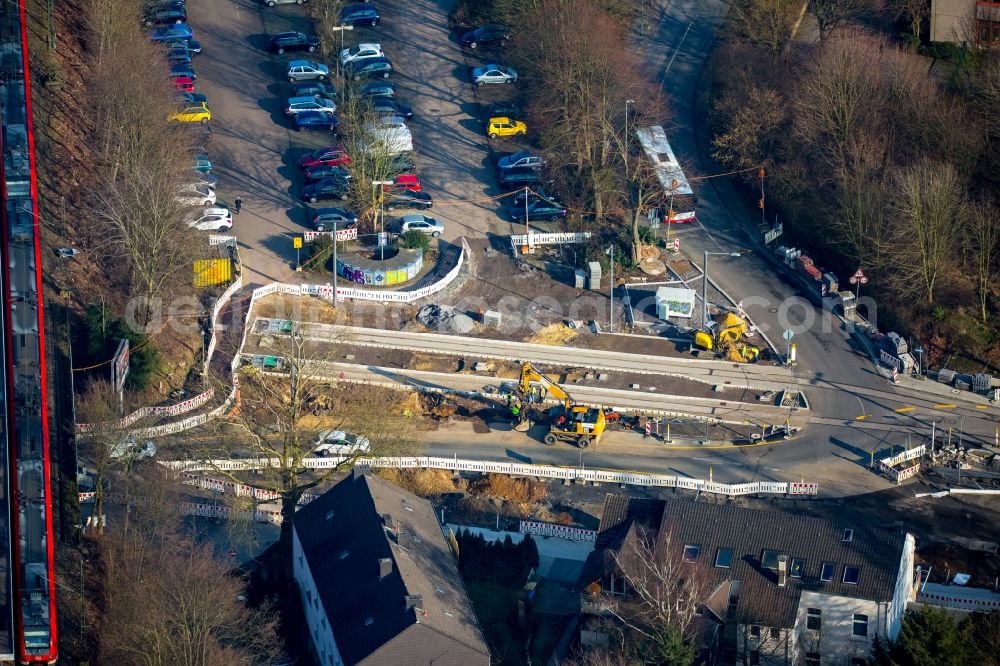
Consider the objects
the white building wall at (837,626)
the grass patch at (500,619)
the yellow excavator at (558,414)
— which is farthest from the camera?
the yellow excavator at (558,414)

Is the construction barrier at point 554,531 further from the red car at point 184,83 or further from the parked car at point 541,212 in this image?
the red car at point 184,83

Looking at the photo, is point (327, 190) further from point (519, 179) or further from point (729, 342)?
point (729, 342)

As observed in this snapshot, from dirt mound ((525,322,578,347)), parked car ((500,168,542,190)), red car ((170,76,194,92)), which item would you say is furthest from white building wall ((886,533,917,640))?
red car ((170,76,194,92))

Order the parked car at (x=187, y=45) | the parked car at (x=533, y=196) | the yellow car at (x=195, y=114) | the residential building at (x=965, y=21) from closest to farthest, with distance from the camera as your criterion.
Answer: the parked car at (x=533, y=196) < the yellow car at (x=195, y=114) < the residential building at (x=965, y=21) < the parked car at (x=187, y=45)

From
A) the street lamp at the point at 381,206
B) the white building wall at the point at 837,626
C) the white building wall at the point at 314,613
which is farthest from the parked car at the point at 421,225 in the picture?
the white building wall at the point at 837,626

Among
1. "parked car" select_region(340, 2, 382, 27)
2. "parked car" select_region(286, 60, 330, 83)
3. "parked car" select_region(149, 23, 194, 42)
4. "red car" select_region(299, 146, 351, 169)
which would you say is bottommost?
"red car" select_region(299, 146, 351, 169)

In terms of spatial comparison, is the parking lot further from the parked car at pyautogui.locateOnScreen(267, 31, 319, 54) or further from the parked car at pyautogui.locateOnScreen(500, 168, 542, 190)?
the parked car at pyautogui.locateOnScreen(500, 168, 542, 190)
